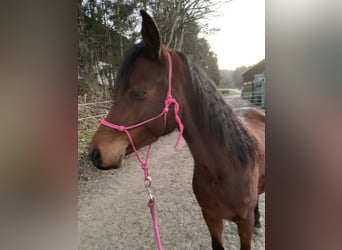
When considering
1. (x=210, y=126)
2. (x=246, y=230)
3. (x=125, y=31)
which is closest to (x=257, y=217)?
(x=246, y=230)

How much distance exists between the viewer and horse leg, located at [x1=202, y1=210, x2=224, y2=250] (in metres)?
0.91

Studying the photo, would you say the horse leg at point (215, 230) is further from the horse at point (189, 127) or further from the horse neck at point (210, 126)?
the horse neck at point (210, 126)

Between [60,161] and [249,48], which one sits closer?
[249,48]

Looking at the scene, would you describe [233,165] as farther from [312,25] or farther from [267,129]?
[312,25]

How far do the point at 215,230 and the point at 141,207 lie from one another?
263 mm

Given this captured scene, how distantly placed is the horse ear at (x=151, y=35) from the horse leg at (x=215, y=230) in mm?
518

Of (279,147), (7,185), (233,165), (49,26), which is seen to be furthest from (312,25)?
(7,185)

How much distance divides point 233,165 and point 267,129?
0.15 metres

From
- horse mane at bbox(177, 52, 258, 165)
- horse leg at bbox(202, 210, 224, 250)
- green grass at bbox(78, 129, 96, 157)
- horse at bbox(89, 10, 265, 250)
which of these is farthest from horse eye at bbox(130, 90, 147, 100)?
horse leg at bbox(202, 210, 224, 250)

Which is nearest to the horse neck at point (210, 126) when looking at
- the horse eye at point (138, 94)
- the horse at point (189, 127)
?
the horse at point (189, 127)

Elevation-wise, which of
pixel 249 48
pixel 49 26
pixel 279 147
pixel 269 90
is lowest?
pixel 279 147

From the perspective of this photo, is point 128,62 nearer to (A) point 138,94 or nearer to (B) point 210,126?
(A) point 138,94

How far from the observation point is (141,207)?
101 centimetres

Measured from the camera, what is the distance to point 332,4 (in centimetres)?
65
